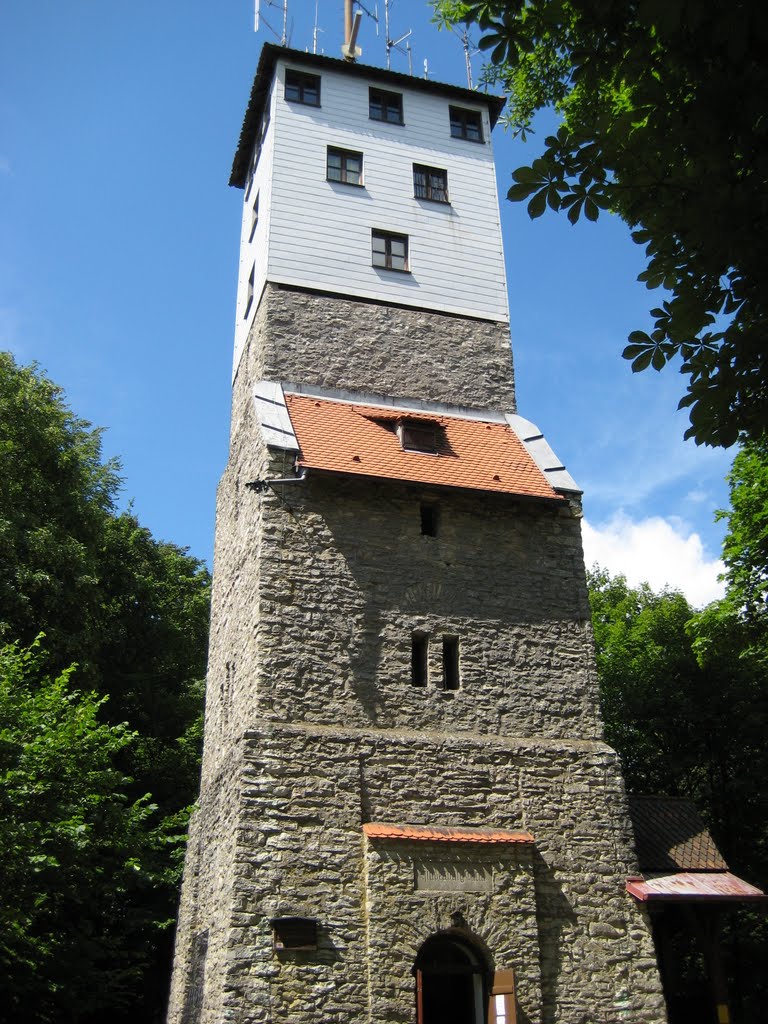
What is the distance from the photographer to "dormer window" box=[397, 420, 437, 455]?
44.6ft

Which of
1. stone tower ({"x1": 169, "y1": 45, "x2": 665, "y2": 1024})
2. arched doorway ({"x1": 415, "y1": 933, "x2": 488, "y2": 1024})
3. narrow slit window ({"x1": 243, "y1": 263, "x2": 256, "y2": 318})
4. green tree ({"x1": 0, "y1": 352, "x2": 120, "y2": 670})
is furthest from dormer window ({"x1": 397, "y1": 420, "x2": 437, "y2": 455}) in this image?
green tree ({"x1": 0, "y1": 352, "x2": 120, "y2": 670})

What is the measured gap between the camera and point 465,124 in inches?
707

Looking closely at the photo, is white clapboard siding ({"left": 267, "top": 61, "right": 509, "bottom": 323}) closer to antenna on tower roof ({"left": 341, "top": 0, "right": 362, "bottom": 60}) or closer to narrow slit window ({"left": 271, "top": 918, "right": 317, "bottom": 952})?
antenna on tower roof ({"left": 341, "top": 0, "right": 362, "bottom": 60})

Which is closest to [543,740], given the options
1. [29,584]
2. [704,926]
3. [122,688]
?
[704,926]

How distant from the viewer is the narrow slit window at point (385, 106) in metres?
17.3

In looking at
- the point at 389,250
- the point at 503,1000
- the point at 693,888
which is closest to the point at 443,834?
the point at 503,1000

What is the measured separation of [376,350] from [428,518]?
3.34 metres

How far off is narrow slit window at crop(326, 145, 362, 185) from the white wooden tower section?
0.06 metres

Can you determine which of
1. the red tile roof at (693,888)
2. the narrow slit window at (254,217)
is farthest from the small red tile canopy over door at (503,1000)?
the narrow slit window at (254,217)

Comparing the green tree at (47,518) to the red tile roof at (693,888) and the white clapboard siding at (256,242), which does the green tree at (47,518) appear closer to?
the white clapboard siding at (256,242)

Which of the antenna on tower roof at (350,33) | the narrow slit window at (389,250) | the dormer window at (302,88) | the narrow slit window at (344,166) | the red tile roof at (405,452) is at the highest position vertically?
the antenna on tower roof at (350,33)

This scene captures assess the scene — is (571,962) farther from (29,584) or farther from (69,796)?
(29,584)

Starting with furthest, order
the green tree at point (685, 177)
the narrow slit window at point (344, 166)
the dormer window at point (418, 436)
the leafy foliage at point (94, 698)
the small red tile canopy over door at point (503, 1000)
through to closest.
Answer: the narrow slit window at point (344, 166)
the dormer window at point (418, 436)
the leafy foliage at point (94, 698)
the small red tile canopy over door at point (503, 1000)
the green tree at point (685, 177)

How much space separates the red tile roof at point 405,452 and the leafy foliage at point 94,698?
5.15 metres
